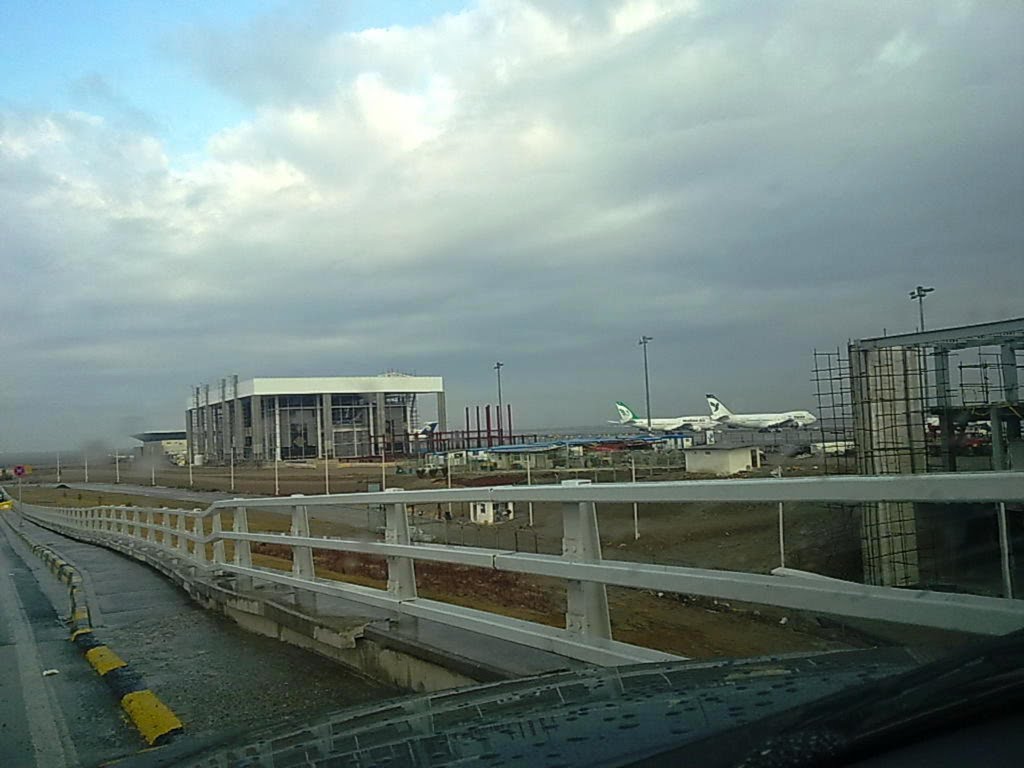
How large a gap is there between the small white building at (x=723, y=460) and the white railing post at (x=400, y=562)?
35908mm

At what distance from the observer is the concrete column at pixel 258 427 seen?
110438 mm

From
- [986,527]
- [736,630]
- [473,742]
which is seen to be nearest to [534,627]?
[473,742]

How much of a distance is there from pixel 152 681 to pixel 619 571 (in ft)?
15.8

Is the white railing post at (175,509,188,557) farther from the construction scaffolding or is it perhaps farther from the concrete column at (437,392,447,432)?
the concrete column at (437,392,447,432)

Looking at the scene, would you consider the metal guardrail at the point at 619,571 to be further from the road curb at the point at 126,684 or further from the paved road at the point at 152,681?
the road curb at the point at 126,684

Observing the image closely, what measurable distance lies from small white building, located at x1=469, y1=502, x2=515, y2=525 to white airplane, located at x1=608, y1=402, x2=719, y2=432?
81.4m

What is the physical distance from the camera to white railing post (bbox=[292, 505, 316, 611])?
9328 mm

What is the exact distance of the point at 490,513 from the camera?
33.5 meters

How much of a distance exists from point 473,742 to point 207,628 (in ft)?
25.9

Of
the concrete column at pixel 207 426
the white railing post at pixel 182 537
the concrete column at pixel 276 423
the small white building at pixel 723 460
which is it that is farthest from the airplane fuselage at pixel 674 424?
the white railing post at pixel 182 537

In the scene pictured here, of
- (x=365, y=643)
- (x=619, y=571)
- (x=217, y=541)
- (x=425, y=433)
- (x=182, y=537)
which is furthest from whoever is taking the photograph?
(x=425, y=433)

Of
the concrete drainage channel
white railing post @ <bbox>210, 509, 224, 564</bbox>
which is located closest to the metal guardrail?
the concrete drainage channel

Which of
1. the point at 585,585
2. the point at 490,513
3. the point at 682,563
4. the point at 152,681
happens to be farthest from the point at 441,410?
the point at 585,585

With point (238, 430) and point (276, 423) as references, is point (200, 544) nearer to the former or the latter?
point (276, 423)
